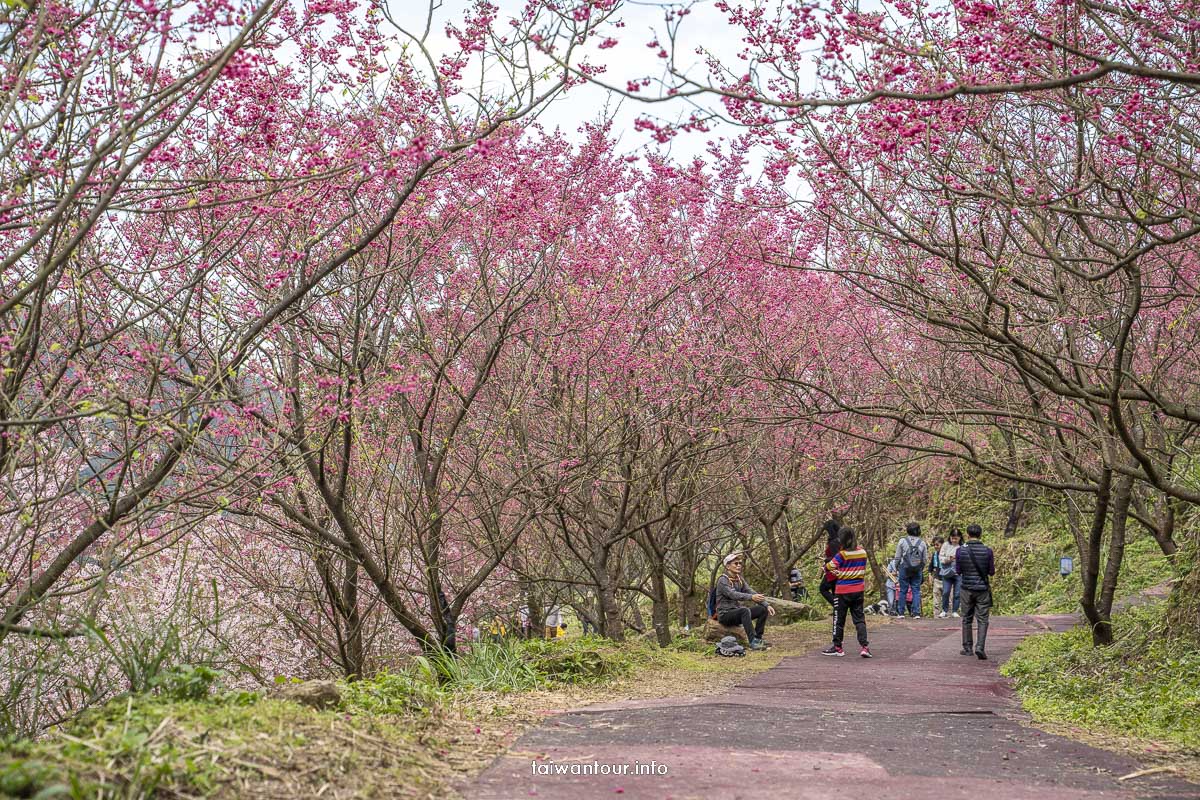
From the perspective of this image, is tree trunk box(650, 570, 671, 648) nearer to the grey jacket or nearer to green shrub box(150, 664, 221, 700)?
the grey jacket

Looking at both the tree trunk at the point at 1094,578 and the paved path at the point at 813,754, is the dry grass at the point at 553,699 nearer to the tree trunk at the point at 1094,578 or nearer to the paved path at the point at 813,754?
the paved path at the point at 813,754

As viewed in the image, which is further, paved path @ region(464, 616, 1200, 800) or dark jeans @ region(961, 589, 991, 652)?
dark jeans @ region(961, 589, 991, 652)

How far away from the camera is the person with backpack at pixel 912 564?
19.0 metres

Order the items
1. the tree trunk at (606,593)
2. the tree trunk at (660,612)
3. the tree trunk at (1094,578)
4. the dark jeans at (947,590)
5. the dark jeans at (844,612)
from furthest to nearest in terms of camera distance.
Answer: the dark jeans at (947,590)
the tree trunk at (660,612)
the dark jeans at (844,612)
the tree trunk at (606,593)
the tree trunk at (1094,578)

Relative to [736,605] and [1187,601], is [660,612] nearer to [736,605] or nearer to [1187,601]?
[736,605]

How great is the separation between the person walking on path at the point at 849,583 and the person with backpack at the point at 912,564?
5.65 m

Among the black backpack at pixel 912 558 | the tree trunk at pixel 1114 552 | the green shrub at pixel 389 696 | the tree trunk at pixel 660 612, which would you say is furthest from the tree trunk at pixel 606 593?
the black backpack at pixel 912 558

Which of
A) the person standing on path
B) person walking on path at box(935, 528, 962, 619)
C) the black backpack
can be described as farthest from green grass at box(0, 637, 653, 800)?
the black backpack

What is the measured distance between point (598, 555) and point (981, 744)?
6.18 m

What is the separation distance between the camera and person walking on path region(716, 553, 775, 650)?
13.1m

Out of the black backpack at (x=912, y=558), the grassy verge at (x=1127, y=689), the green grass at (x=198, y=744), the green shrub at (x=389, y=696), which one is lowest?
the grassy verge at (x=1127, y=689)

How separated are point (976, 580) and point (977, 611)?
0.57 m

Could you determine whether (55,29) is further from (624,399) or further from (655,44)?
(624,399)

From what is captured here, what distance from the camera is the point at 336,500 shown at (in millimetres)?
8203
